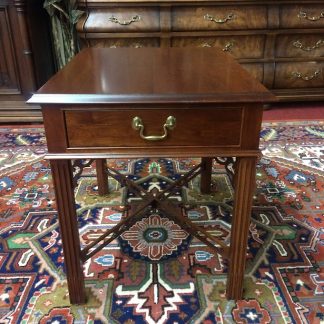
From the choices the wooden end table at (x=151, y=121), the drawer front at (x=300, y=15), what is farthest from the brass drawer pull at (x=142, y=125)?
the drawer front at (x=300, y=15)

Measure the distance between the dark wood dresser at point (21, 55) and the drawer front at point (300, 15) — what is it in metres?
1.86

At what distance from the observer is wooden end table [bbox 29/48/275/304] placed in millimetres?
848

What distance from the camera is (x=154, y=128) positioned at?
88 centimetres

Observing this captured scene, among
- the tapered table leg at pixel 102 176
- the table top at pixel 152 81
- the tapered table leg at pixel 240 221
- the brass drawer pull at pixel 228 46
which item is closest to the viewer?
the table top at pixel 152 81

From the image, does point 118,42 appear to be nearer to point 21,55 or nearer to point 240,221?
point 21,55

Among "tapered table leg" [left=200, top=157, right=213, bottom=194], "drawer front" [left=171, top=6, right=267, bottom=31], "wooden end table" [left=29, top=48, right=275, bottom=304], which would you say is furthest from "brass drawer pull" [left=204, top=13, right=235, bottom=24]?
"wooden end table" [left=29, top=48, right=275, bottom=304]

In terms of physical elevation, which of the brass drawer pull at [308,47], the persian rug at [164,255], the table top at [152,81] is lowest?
the persian rug at [164,255]

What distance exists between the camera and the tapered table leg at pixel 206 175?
1.66 metres

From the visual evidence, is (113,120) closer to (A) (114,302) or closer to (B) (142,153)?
(B) (142,153)

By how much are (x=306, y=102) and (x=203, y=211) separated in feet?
6.50

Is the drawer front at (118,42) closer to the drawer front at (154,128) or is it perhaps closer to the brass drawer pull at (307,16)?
the brass drawer pull at (307,16)

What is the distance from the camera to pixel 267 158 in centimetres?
212

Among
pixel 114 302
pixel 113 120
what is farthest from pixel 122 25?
pixel 114 302

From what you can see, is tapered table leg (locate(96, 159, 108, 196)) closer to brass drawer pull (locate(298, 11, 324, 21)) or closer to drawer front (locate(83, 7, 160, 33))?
drawer front (locate(83, 7, 160, 33))
